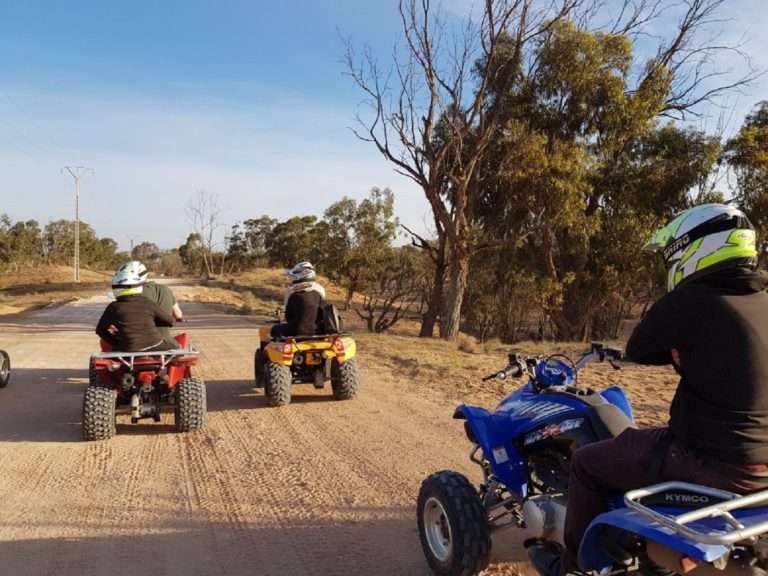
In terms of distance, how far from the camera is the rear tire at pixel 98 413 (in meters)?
5.86

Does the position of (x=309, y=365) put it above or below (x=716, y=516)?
below

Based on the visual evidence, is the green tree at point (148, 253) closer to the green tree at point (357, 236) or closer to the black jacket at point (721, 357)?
the green tree at point (357, 236)

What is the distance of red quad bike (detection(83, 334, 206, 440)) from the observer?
5.92 metres

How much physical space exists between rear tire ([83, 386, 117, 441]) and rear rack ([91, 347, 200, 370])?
32 centimetres

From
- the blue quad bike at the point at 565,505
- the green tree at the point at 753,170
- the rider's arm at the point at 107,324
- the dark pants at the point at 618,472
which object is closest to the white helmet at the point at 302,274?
the rider's arm at the point at 107,324

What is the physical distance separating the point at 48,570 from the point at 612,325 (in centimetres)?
2683

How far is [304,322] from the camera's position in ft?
25.5

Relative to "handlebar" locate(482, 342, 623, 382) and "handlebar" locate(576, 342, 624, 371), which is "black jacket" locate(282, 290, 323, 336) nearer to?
"handlebar" locate(482, 342, 623, 382)

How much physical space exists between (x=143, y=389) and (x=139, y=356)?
0.35m

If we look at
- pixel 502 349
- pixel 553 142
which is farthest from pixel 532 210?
pixel 502 349

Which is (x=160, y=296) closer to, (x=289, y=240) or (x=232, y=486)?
(x=232, y=486)

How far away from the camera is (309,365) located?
25.7 ft

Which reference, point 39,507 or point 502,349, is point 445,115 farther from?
point 39,507

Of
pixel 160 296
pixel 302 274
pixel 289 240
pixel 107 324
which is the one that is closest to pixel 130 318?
pixel 107 324
